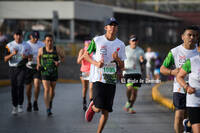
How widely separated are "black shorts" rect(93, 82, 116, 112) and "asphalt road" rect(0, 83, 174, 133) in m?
1.66

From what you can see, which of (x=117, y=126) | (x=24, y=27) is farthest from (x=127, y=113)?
(x=24, y=27)

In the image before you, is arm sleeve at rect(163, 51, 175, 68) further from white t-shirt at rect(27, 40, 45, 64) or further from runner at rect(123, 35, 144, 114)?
white t-shirt at rect(27, 40, 45, 64)

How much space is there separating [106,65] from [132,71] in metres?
4.65

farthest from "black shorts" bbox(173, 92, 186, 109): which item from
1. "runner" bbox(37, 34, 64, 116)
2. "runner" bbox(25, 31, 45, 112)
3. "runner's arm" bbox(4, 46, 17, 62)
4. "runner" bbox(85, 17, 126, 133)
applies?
"runner" bbox(25, 31, 45, 112)

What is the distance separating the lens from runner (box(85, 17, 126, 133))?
9148 millimetres

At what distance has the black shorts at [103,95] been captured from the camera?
30.0 feet

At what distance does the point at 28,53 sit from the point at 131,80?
8.22ft

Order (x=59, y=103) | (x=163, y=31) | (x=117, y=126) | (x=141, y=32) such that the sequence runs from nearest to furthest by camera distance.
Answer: (x=117, y=126), (x=59, y=103), (x=141, y=32), (x=163, y=31)

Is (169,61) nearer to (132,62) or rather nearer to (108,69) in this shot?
(108,69)

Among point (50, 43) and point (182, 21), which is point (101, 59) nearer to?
point (50, 43)

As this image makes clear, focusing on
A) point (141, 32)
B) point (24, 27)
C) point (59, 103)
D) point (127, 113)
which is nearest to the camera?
point (127, 113)

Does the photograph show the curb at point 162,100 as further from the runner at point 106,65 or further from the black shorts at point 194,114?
the black shorts at point 194,114

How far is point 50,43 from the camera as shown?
516 inches

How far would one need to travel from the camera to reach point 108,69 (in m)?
9.27
